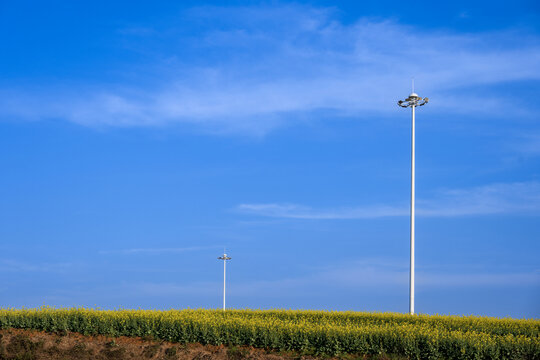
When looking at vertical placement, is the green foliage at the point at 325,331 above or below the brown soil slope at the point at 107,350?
above

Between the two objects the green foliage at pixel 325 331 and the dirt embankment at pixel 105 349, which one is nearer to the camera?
the green foliage at pixel 325 331

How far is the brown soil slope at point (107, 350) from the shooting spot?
55.5 ft

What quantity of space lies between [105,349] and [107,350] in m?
0.20

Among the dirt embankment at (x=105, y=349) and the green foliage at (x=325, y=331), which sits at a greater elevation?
the green foliage at (x=325, y=331)

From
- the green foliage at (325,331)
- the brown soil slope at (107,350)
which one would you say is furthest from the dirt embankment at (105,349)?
the green foliage at (325,331)

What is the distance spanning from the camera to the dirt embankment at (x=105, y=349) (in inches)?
669

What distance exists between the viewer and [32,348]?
62.5 feet

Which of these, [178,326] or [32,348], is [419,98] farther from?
[32,348]

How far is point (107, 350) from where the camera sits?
18547mm

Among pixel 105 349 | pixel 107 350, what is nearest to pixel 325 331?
pixel 107 350

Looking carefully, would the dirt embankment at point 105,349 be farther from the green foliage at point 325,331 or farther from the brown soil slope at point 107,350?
the green foliage at point 325,331

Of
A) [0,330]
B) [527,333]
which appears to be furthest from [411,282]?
[0,330]

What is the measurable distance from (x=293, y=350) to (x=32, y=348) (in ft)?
30.9

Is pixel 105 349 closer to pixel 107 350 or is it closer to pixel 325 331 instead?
pixel 107 350
